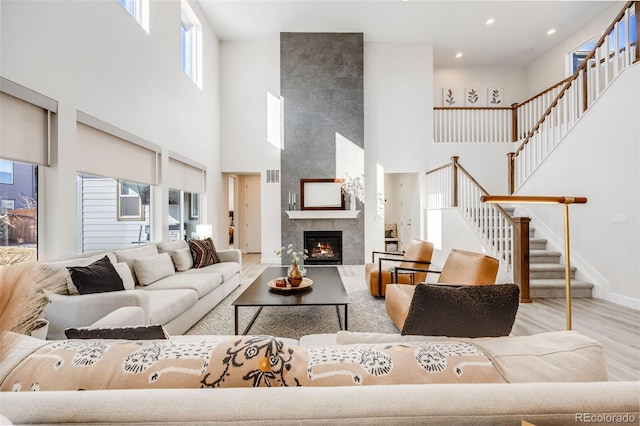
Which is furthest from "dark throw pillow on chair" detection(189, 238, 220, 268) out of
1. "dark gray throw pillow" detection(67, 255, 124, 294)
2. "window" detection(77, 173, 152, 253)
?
"dark gray throw pillow" detection(67, 255, 124, 294)

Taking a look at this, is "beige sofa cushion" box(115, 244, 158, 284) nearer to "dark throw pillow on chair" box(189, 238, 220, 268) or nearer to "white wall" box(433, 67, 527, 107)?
"dark throw pillow on chair" box(189, 238, 220, 268)

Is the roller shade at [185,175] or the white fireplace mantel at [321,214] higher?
the roller shade at [185,175]

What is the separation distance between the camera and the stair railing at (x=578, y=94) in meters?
4.01

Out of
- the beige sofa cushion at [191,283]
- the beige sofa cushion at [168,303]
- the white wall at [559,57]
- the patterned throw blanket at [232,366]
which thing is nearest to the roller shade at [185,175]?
the beige sofa cushion at [191,283]

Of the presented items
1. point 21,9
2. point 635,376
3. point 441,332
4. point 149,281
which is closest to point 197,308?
point 149,281

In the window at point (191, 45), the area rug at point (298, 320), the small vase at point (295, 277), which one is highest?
the window at point (191, 45)

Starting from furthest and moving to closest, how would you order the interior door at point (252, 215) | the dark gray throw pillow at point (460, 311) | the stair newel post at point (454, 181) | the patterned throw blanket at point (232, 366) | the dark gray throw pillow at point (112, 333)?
the interior door at point (252, 215), the stair newel post at point (454, 181), the dark gray throw pillow at point (460, 311), the dark gray throw pillow at point (112, 333), the patterned throw blanket at point (232, 366)

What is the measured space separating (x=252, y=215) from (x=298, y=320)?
6298mm

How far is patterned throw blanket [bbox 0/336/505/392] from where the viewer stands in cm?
75

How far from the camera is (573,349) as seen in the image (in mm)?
868

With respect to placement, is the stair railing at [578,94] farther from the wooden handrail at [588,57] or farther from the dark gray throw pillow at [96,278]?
the dark gray throw pillow at [96,278]

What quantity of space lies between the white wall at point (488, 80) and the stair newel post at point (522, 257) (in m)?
5.33

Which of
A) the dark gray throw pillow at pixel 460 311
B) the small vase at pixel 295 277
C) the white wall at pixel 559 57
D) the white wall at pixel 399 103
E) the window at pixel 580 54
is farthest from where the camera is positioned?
the white wall at pixel 399 103

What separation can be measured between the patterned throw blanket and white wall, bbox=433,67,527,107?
340 inches
